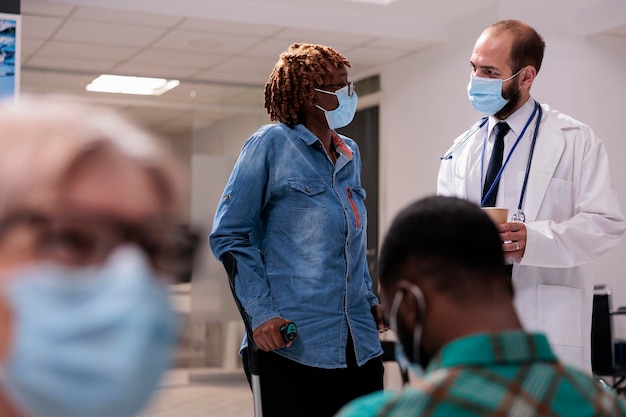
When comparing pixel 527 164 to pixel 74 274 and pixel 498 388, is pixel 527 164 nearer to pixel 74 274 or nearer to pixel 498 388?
pixel 498 388

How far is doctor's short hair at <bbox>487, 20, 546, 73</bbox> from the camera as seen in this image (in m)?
2.78

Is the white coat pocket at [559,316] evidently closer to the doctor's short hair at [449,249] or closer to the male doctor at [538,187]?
the male doctor at [538,187]

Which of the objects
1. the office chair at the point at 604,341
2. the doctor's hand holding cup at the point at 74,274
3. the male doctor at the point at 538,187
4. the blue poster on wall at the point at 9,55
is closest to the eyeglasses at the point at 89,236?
the doctor's hand holding cup at the point at 74,274

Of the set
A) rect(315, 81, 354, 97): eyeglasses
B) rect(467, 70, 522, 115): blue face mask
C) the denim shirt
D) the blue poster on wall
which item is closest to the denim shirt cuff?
the denim shirt

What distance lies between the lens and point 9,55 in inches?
194

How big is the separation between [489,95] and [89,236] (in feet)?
7.26

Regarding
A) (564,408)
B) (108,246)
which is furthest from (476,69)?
(108,246)

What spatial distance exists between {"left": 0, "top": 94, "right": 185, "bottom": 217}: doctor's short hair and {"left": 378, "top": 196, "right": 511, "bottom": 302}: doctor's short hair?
474 millimetres

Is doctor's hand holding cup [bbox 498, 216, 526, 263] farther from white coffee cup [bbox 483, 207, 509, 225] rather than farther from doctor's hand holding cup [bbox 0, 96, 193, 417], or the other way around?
doctor's hand holding cup [bbox 0, 96, 193, 417]

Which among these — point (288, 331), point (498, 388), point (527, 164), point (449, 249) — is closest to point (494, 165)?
point (527, 164)

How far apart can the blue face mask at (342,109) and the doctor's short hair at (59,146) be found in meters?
1.84

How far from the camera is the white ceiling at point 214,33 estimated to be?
6039mm

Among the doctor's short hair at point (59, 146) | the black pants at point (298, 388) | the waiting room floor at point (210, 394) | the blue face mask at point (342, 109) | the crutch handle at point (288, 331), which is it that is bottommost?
the waiting room floor at point (210, 394)

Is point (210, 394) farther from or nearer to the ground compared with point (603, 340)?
nearer to the ground
